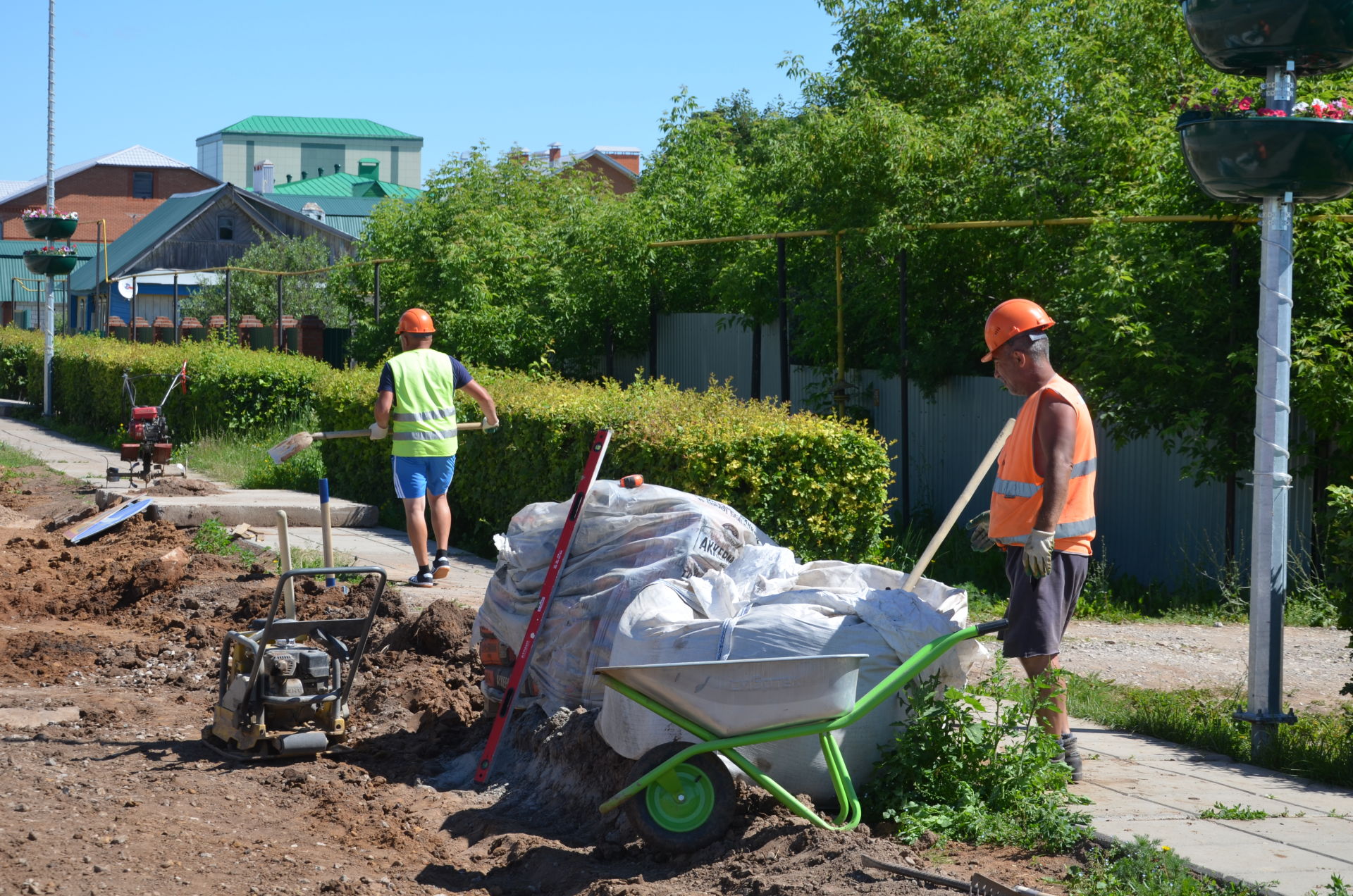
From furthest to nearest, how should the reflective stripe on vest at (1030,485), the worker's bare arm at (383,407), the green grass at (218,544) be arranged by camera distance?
the green grass at (218,544) → the worker's bare arm at (383,407) → the reflective stripe on vest at (1030,485)

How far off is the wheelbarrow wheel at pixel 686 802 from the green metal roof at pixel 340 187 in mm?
67446

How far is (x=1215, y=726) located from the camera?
5.76 m

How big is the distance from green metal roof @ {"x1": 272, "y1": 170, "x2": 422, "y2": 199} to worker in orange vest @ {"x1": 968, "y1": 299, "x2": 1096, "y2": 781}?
66.9 metres

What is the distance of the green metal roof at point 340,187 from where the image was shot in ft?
237

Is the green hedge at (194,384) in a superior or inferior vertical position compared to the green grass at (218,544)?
superior

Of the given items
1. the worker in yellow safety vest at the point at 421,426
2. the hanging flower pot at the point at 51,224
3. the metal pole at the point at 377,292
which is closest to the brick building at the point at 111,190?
the hanging flower pot at the point at 51,224

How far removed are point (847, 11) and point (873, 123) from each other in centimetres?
516

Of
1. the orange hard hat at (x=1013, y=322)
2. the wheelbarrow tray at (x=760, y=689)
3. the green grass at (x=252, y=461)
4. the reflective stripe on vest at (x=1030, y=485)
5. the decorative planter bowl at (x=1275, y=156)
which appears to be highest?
the decorative planter bowl at (x=1275, y=156)

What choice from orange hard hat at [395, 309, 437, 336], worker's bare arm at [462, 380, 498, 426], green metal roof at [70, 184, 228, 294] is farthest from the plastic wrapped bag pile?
green metal roof at [70, 184, 228, 294]

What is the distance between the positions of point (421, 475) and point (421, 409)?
0.48 metres

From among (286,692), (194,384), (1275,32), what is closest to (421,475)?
(286,692)

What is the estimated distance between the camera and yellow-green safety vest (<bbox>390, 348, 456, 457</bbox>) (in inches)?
356

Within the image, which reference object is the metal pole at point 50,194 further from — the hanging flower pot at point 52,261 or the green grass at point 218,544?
the green grass at point 218,544

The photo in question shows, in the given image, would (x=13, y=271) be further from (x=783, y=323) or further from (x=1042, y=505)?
(x=1042, y=505)
